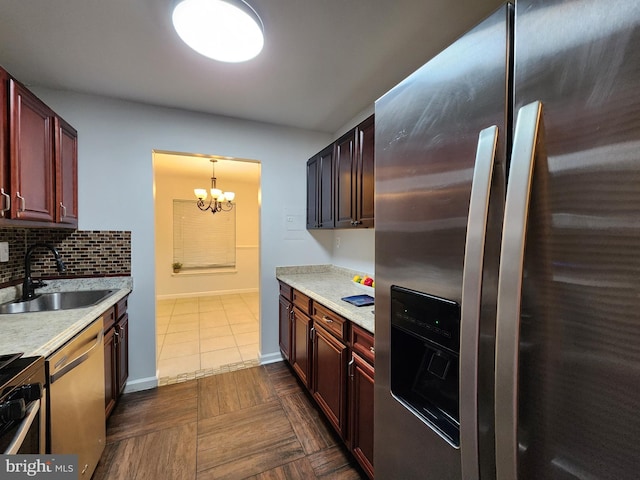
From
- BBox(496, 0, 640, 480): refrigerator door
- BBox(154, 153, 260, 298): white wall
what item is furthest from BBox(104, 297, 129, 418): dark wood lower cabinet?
BBox(154, 153, 260, 298): white wall

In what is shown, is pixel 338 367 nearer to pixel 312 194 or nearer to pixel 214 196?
pixel 312 194

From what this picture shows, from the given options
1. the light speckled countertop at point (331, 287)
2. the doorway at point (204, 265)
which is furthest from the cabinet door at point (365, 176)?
the doorway at point (204, 265)

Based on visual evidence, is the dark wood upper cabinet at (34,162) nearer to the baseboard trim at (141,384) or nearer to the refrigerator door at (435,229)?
the baseboard trim at (141,384)

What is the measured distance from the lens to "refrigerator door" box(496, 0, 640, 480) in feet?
1.33

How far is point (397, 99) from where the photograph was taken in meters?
0.93

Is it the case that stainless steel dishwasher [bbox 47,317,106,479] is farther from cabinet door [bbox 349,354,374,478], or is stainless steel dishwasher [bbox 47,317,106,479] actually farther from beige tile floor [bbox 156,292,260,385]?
cabinet door [bbox 349,354,374,478]

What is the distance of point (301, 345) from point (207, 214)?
4.17 m

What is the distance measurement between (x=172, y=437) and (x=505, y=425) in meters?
2.06

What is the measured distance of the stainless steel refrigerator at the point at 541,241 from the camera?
1.35 feet

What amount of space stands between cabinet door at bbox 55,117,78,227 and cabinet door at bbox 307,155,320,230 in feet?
6.45

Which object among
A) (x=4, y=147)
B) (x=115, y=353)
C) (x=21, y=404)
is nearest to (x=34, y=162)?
(x=4, y=147)

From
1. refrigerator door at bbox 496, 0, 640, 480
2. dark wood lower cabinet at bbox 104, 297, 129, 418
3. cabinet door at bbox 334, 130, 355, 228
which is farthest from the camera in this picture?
cabinet door at bbox 334, 130, 355, 228

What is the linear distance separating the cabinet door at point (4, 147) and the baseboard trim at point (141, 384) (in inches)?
64.8

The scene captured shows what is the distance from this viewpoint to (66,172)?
1.97m
